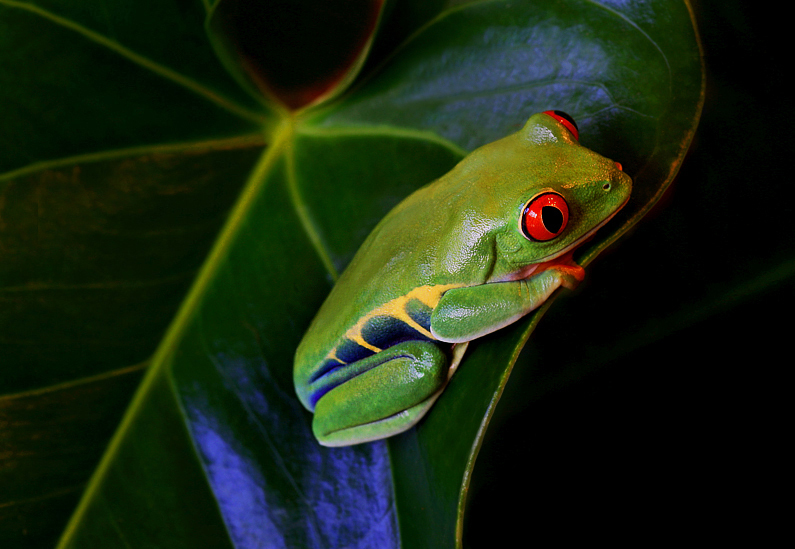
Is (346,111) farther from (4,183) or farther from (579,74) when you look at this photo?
(4,183)

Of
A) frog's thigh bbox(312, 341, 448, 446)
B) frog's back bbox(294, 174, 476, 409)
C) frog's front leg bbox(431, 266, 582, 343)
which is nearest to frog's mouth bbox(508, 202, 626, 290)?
frog's front leg bbox(431, 266, 582, 343)

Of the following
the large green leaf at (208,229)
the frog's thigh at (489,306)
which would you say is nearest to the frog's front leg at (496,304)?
the frog's thigh at (489,306)

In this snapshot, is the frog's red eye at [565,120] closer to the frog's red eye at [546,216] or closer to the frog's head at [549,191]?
the frog's head at [549,191]

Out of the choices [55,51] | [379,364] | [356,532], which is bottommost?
[356,532]

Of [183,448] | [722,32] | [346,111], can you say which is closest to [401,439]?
[183,448]

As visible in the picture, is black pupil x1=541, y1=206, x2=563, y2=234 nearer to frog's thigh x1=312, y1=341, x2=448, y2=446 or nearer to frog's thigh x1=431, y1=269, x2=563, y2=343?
frog's thigh x1=431, y1=269, x2=563, y2=343

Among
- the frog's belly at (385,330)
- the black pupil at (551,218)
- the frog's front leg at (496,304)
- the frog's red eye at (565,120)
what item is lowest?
the frog's front leg at (496,304)
